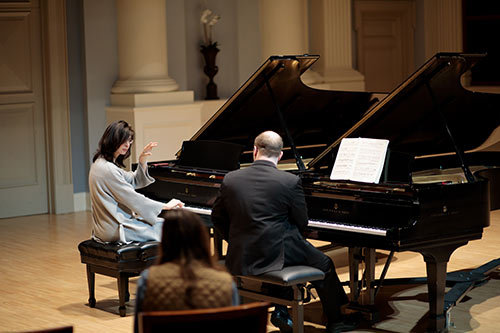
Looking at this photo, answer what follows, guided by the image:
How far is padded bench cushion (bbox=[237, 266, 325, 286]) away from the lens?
428 cm

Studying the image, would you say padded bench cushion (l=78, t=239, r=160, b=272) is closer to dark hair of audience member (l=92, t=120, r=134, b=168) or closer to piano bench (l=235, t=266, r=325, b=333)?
dark hair of audience member (l=92, t=120, r=134, b=168)

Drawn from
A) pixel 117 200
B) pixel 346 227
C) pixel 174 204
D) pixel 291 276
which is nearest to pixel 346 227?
pixel 346 227

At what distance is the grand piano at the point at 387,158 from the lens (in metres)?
4.58

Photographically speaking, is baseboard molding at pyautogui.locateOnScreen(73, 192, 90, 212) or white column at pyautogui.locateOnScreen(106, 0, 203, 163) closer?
white column at pyautogui.locateOnScreen(106, 0, 203, 163)

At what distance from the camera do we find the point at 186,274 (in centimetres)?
274

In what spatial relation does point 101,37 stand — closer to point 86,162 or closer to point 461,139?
point 86,162

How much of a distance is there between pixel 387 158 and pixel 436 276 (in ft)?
2.37

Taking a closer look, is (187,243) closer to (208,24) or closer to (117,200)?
(117,200)

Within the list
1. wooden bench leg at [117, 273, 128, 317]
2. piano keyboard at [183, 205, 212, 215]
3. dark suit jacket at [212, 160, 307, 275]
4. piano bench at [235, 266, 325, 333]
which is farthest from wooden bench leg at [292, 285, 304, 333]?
piano keyboard at [183, 205, 212, 215]

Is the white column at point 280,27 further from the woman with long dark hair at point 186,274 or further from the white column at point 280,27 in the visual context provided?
the woman with long dark hair at point 186,274

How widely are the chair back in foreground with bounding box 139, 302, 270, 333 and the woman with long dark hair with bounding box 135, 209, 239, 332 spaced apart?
0.37ft

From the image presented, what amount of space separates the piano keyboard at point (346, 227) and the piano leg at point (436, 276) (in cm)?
23

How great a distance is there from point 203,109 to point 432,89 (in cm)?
471

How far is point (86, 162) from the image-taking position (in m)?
9.14
